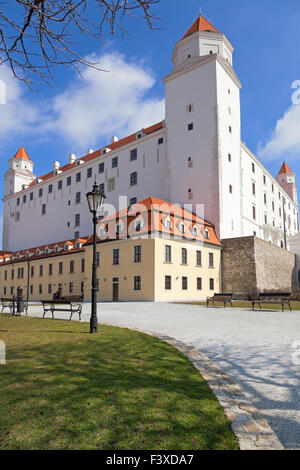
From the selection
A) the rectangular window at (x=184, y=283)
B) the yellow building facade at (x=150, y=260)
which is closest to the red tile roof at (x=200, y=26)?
the yellow building facade at (x=150, y=260)

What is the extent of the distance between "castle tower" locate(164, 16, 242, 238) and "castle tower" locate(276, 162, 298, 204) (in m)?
42.5

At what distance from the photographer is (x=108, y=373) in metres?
5.27

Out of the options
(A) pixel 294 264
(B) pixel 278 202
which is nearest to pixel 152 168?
(A) pixel 294 264

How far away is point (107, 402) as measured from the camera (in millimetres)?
4031

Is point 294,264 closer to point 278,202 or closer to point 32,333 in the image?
point 278,202

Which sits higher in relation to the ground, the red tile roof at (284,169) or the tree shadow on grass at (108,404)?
the red tile roof at (284,169)

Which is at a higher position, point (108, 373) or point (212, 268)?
point (212, 268)

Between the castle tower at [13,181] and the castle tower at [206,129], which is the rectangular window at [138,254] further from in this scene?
the castle tower at [13,181]

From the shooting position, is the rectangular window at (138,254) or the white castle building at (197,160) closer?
the rectangular window at (138,254)

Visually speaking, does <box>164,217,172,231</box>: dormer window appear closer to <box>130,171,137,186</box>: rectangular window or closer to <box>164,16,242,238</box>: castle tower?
<box>164,16,242,238</box>: castle tower

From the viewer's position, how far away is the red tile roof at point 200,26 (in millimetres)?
43312

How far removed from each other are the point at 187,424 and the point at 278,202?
64.5 metres

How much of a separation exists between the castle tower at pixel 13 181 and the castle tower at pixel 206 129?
4295 centimetres

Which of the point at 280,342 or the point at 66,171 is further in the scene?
the point at 66,171
